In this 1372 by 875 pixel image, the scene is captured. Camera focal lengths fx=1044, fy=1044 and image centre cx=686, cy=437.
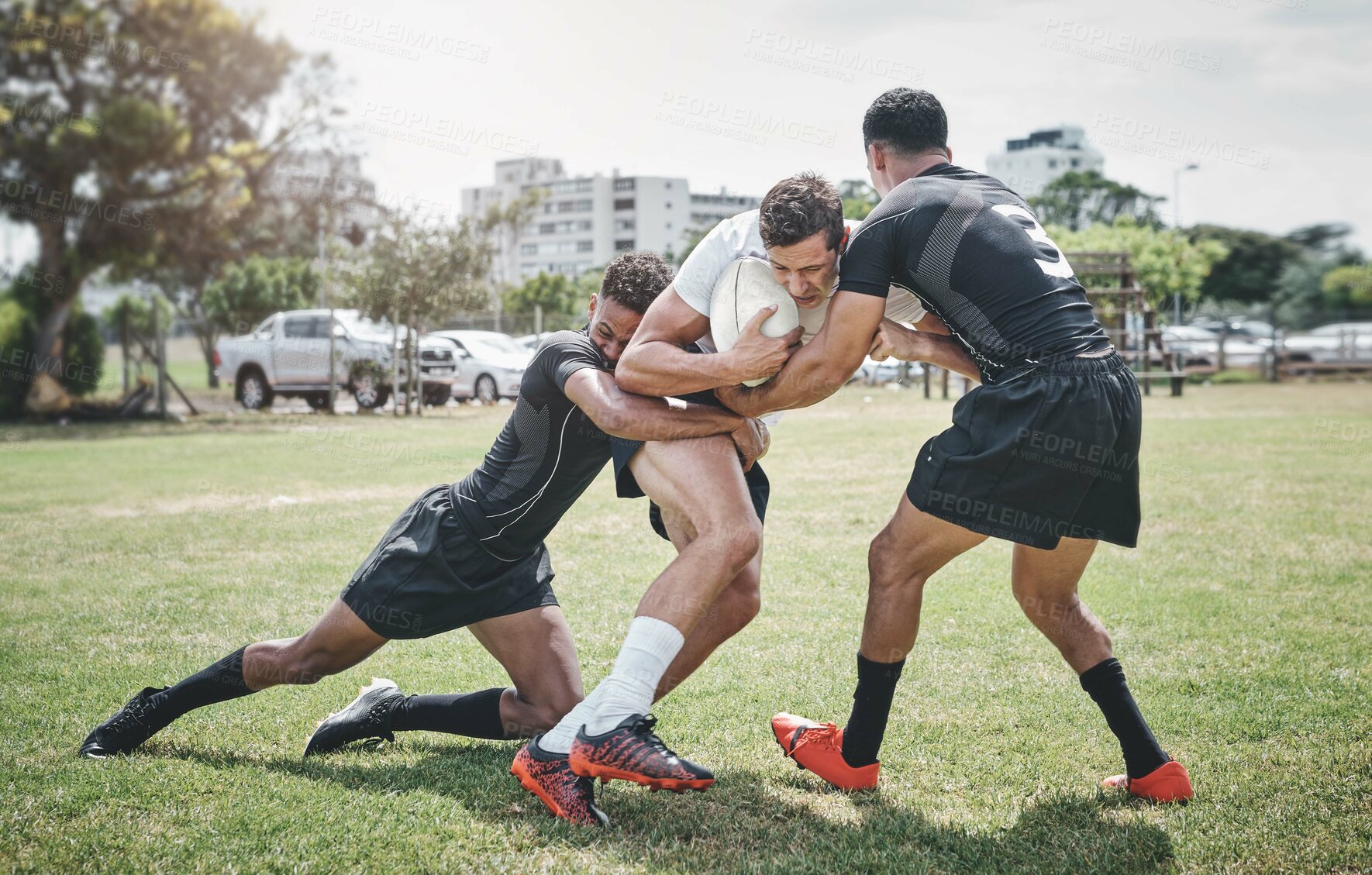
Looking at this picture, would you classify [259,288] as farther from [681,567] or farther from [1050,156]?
[1050,156]

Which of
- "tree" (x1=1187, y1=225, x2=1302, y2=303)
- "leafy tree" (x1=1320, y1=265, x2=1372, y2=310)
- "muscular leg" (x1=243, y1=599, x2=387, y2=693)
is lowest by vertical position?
"muscular leg" (x1=243, y1=599, x2=387, y2=693)

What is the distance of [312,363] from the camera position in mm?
22641

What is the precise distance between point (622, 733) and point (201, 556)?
18.3ft

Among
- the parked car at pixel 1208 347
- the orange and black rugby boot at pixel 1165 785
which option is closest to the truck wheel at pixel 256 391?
the orange and black rugby boot at pixel 1165 785

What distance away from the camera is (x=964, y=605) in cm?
610

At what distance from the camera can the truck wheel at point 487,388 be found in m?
24.9

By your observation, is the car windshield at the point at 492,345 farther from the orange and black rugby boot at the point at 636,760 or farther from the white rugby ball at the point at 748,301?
the orange and black rugby boot at the point at 636,760

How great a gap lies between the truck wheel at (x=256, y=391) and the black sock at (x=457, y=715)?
67.9 ft

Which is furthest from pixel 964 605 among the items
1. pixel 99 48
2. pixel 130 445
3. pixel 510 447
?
pixel 99 48

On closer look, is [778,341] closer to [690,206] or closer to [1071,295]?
[1071,295]

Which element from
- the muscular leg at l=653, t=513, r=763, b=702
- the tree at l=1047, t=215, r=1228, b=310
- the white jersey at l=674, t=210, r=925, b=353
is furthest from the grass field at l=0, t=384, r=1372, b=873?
the tree at l=1047, t=215, r=1228, b=310

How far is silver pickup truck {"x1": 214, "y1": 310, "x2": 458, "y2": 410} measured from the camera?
22688 millimetres

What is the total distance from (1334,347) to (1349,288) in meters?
28.2

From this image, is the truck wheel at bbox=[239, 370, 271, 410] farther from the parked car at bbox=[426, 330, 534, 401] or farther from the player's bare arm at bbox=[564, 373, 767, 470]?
the player's bare arm at bbox=[564, 373, 767, 470]
